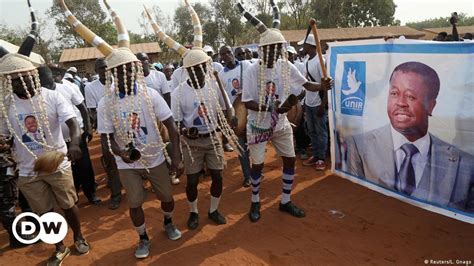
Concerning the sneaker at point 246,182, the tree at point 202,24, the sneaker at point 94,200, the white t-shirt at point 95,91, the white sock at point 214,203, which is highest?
the tree at point 202,24

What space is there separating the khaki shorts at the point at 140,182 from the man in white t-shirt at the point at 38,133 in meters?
0.53

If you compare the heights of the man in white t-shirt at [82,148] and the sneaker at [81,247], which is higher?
the man in white t-shirt at [82,148]

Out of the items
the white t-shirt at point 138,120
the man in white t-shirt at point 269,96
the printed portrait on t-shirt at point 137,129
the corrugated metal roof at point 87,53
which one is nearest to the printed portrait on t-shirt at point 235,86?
the man in white t-shirt at point 269,96

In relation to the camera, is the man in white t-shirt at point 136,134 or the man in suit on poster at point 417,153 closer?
the man in white t-shirt at point 136,134

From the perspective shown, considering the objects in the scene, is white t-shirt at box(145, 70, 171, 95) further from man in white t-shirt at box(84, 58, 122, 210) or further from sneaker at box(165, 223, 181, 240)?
sneaker at box(165, 223, 181, 240)

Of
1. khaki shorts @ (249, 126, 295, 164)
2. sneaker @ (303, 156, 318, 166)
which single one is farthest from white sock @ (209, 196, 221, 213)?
sneaker @ (303, 156, 318, 166)

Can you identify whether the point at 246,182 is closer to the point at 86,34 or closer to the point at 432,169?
the point at 432,169

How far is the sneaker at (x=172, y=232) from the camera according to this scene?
416 cm

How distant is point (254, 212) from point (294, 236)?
0.67 meters

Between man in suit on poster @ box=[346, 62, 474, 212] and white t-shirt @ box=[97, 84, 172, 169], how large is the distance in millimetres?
2686

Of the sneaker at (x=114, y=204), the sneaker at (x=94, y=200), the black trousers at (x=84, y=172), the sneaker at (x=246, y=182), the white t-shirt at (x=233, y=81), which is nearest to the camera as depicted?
the sneaker at (x=114, y=204)

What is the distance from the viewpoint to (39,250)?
4262 millimetres

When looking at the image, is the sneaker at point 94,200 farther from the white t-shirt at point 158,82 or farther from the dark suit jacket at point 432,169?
the dark suit jacket at point 432,169

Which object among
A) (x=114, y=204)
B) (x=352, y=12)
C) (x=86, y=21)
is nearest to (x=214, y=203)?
(x=114, y=204)
